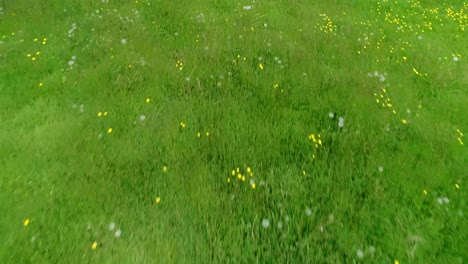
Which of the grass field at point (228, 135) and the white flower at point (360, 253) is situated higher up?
the grass field at point (228, 135)

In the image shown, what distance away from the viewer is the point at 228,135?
16.3 ft

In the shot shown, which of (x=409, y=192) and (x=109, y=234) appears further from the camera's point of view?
(x=409, y=192)

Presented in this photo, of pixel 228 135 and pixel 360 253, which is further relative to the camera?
pixel 228 135

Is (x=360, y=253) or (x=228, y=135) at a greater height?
(x=228, y=135)

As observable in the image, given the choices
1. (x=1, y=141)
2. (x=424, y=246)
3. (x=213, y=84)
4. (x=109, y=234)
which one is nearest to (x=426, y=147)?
(x=424, y=246)

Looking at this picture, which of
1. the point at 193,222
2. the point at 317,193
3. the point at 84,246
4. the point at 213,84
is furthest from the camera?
the point at 213,84

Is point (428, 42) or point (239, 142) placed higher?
point (428, 42)

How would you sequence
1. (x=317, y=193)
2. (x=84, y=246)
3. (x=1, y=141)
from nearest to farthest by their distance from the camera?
1. (x=84, y=246)
2. (x=317, y=193)
3. (x=1, y=141)

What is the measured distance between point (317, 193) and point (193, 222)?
5.88ft

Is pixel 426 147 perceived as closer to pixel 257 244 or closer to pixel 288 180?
pixel 288 180

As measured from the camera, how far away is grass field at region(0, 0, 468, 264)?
3.86m

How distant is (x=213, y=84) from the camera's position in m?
5.76

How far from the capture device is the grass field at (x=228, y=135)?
386cm

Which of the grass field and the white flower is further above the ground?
the grass field
